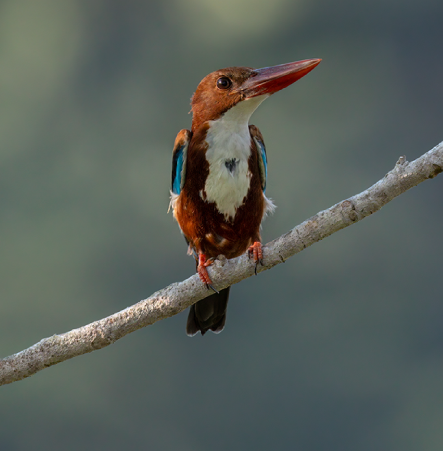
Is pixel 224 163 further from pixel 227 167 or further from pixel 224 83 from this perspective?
pixel 224 83

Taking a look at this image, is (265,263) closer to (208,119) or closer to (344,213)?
(344,213)

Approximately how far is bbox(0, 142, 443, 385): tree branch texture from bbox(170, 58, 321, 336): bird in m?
0.21

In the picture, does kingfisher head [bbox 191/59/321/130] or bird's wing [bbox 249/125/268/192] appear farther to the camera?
bird's wing [bbox 249/125/268/192]

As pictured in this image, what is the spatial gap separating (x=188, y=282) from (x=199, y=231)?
0.38m

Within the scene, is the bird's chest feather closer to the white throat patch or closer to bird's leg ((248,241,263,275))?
the white throat patch

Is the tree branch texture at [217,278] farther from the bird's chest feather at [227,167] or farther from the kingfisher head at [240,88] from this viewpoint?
the kingfisher head at [240,88]

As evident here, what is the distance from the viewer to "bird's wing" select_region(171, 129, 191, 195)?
2428mm

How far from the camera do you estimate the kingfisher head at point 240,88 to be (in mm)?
2243

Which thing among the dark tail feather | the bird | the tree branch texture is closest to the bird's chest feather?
the bird

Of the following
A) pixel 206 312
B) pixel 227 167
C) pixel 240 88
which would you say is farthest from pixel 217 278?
pixel 240 88

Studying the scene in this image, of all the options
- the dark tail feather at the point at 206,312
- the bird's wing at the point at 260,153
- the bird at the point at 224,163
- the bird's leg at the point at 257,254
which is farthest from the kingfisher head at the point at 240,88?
the dark tail feather at the point at 206,312

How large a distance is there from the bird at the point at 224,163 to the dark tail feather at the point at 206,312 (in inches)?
10.4

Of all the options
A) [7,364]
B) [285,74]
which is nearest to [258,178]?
[285,74]

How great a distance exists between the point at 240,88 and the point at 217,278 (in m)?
0.80
